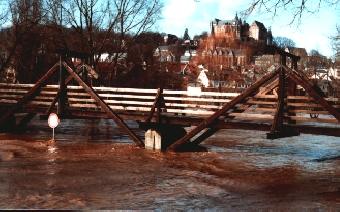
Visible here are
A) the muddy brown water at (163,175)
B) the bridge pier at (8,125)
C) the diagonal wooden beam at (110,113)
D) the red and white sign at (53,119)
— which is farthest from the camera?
the bridge pier at (8,125)

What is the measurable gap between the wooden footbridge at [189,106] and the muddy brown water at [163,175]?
1.10 metres

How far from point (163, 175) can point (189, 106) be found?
15.2 feet

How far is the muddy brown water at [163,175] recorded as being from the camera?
10859 millimetres

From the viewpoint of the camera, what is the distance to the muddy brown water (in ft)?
35.6

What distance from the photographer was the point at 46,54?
43.1m

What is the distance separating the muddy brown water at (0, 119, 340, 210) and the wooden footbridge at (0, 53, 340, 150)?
1.10m

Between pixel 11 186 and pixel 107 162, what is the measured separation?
440 centimetres

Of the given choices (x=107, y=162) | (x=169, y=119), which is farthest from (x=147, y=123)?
(x=107, y=162)

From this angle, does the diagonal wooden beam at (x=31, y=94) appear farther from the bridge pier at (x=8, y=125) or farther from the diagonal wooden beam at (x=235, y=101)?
the diagonal wooden beam at (x=235, y=101)

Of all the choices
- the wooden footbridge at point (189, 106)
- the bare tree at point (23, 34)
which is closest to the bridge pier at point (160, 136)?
the wooden footbridge at point (189, 106)

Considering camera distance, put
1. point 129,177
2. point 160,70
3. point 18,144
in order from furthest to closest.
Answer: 1. point 160,70
2. point 18,144
3. point 129,177

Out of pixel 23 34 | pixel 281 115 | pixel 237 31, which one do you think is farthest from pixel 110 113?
pixel 237 31

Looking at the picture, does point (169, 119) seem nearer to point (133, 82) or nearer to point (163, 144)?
point (163, 144)

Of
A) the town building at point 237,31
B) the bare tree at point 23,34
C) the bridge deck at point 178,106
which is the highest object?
the town building at point 237,31
